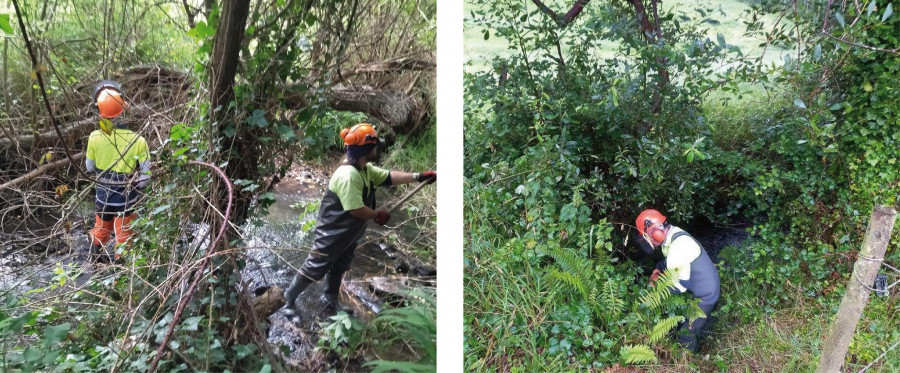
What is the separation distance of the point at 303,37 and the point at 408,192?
47cm

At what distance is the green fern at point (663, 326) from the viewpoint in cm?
201

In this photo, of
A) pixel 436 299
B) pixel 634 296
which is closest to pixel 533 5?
pixel 634 296

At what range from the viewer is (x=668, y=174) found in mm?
2324

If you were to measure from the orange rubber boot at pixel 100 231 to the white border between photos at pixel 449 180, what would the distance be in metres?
0.81

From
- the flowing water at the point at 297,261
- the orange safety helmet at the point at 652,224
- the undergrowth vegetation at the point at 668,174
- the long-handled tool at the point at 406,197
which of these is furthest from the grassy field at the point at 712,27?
the flowing water at the point at 297,261

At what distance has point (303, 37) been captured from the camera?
136cm

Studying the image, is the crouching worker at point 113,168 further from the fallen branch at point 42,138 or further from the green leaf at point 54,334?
the green leaf at point 54,334

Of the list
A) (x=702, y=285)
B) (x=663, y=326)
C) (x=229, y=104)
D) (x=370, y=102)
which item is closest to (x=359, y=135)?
(x=370, y=102)

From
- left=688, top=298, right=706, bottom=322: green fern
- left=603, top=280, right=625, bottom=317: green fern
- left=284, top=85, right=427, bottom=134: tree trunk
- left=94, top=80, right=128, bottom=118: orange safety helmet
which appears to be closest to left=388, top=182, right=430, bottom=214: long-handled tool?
left=284, top=85, right=427, bottom=134: tree trunk

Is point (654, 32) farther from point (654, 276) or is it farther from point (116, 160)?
point (116, 160)

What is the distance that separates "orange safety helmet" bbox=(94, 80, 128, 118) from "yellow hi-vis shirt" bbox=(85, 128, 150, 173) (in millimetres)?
41

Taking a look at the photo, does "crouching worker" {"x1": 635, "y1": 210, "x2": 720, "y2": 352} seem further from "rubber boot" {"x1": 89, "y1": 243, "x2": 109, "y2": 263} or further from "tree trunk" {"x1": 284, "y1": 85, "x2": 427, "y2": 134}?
"rubber boot" {"x1": 89, "y1": 243, "x2": 109, "y2": 263}

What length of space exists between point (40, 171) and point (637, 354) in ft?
6.20

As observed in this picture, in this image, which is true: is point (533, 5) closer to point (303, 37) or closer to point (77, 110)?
point (303, 37)
